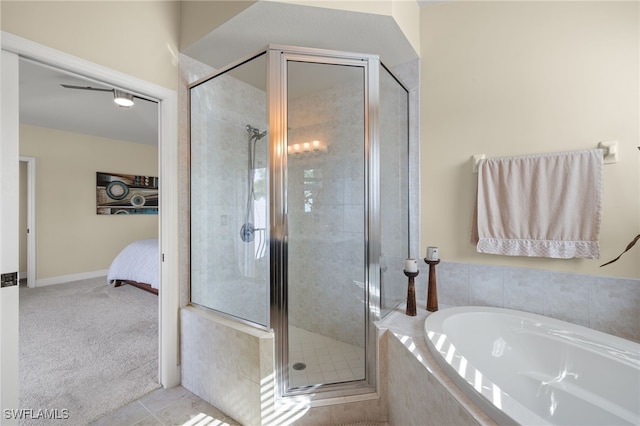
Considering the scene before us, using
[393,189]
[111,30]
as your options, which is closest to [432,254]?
[393,189]

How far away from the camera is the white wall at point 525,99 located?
1567 mm

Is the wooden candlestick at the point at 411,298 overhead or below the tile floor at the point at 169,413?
overhead

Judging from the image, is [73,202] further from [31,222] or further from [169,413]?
[169,413]

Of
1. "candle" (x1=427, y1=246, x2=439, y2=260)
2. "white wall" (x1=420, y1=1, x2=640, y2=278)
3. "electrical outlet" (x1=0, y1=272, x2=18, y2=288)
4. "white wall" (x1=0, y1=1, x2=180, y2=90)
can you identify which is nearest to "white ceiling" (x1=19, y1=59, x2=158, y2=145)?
"white wall" (x1=0, y1=1, x2=180, y2=90)

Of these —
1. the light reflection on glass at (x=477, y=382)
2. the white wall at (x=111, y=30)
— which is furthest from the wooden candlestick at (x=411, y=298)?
the white wall at (x=111, y=30)

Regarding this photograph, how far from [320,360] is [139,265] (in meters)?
3.21

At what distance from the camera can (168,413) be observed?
1706 millimetres

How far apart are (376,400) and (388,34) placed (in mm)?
2298

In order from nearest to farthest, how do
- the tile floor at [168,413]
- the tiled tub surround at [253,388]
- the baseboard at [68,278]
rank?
the tiled tub surround at [253,388]
the tile floor at [168,413]
the baseboard at [68,278]

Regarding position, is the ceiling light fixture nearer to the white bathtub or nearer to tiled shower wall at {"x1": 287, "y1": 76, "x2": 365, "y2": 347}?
tiled shower wall at {"x1": 287, "y1": 76, "x2": 365, "y2": 347}

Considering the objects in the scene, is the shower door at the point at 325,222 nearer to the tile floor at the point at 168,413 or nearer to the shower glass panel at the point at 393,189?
the shower glass panel at the point at 393,189

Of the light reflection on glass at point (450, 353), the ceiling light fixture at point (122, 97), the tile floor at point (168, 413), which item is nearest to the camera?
the light reflection on glass at point (450, 353)

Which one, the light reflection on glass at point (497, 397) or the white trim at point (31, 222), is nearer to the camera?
the light reflection on glass at point (497, 397)

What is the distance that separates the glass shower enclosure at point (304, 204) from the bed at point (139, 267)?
2083 mm
